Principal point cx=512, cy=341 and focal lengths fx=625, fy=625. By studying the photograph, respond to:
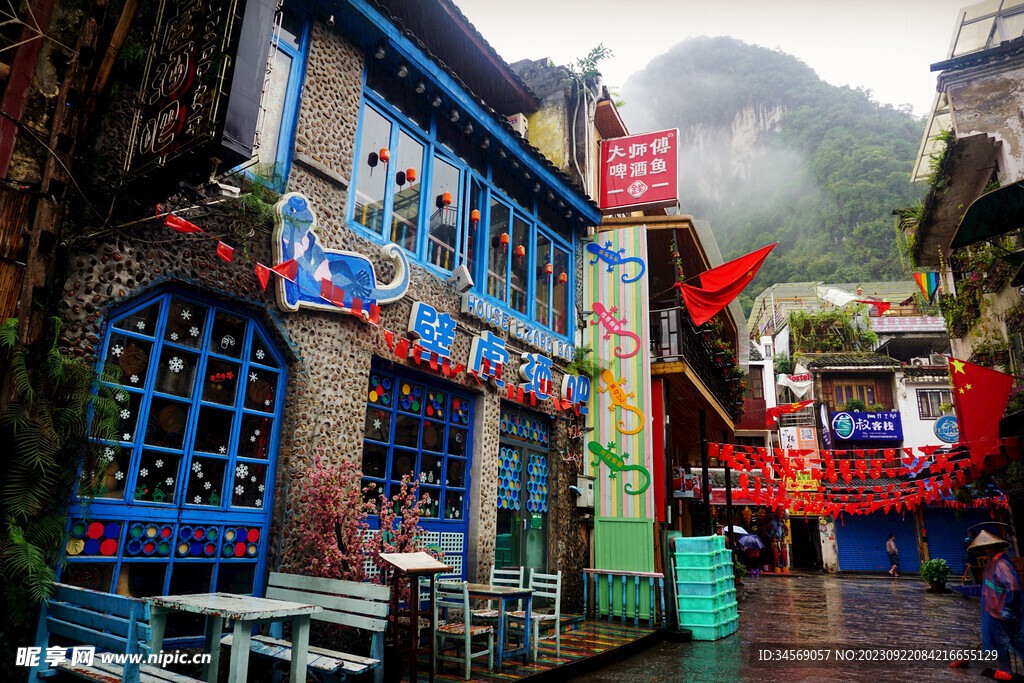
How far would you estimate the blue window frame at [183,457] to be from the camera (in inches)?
177

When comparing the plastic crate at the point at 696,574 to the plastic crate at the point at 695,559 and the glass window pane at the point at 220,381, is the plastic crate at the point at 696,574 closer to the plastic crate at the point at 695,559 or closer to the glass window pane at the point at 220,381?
the plastic crate at the point at 695,559

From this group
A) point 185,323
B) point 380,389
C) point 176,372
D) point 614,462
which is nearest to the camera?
point 176,372

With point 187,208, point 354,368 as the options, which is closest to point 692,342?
point 354,368

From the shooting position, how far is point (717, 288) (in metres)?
10.9

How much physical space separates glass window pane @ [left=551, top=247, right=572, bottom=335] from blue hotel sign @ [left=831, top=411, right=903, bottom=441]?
24.8 m

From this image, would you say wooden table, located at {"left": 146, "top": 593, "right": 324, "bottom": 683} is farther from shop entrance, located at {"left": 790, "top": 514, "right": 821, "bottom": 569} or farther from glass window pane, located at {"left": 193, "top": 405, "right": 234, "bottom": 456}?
shop entrance, located at {"left": 790, "top": 514, "right": 821, "bottom": 569}

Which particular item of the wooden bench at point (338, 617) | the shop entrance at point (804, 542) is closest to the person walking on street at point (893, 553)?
the shop entrance at point (804, 542)

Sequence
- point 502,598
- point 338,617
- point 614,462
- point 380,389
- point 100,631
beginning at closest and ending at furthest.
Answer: point 100,631
point 338,617
point 502,598
point 380,389
point 614,462

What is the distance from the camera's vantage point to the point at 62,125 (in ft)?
14.4

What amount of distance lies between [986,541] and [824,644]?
8.87 feet

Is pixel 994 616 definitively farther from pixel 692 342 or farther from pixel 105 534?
pixel 105 534

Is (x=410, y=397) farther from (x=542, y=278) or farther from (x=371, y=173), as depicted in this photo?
(x=542, y=278)

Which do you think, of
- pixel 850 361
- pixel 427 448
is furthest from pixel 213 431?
pixel 850 361

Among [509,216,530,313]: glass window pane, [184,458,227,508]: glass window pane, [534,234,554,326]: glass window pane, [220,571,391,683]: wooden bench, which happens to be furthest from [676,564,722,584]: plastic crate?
[184,458,227,508]: glass window pane
